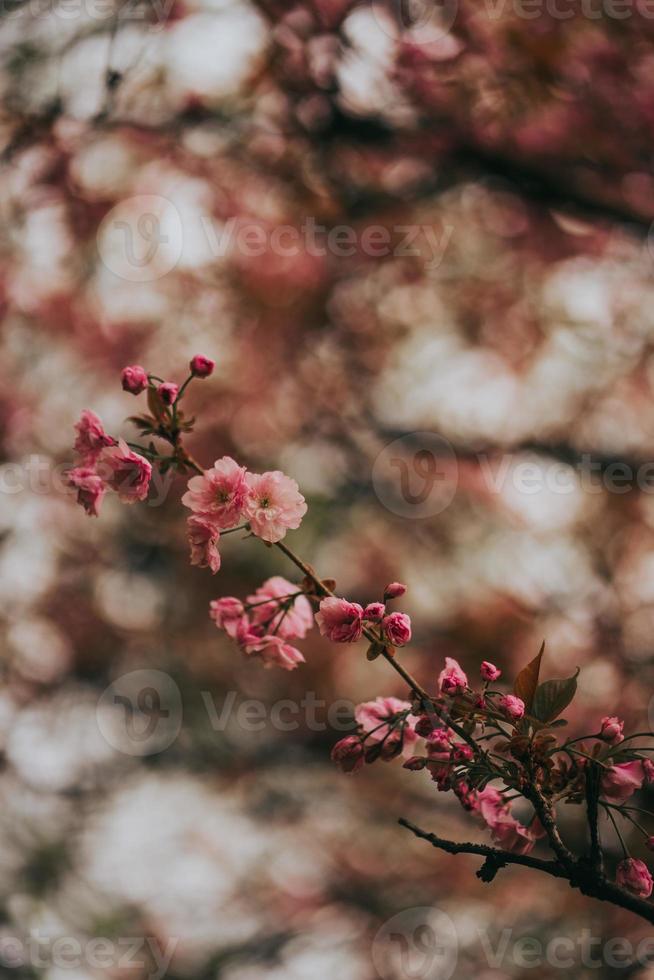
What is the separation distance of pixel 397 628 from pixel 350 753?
156 mm

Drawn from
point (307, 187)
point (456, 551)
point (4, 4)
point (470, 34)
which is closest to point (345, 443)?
point (456, 551)

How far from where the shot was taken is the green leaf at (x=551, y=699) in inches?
36.1

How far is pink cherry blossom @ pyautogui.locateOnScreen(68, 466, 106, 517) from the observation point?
1197mm

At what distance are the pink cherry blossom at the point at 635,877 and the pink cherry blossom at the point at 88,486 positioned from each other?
0.77 m

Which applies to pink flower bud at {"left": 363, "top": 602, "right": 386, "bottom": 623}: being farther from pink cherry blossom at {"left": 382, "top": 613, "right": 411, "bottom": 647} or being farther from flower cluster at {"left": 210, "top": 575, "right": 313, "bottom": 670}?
flower cluster at {"left": 210, "top": 575, "right": 313, "bottom": 670}

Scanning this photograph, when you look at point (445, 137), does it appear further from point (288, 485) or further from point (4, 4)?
point (288, 485)

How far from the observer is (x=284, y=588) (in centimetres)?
116

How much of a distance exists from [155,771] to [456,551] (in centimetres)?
199

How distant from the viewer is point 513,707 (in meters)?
0.90
